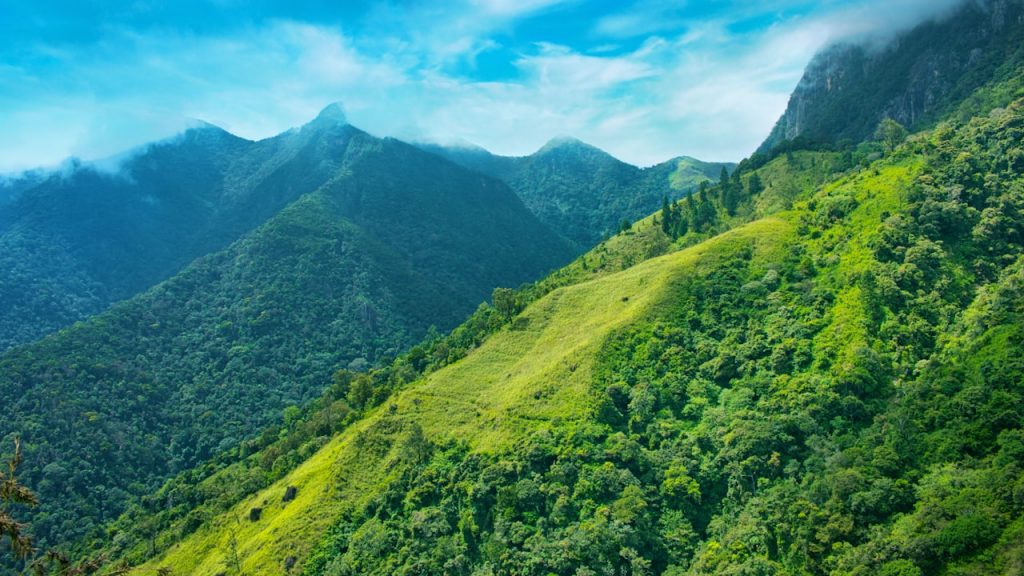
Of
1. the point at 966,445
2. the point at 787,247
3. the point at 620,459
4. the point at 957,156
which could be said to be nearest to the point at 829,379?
the point at 966,445

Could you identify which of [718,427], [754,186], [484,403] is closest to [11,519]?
[718,427]

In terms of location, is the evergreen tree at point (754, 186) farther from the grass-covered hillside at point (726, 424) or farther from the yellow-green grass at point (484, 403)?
the yellow-green grass at point (484, 403)

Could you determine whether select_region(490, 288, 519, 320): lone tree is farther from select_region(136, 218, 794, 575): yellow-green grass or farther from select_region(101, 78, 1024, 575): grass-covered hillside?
select_region(136, 218, 794, 575): yellow-green grass

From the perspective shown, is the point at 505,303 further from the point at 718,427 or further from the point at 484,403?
the point at 718,427

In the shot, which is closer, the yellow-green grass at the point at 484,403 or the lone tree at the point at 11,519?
the lone tree at the point at 11,519

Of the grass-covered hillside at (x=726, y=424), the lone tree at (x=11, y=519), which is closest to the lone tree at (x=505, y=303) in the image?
the grass-covered hillside at (x=726, y=424)
